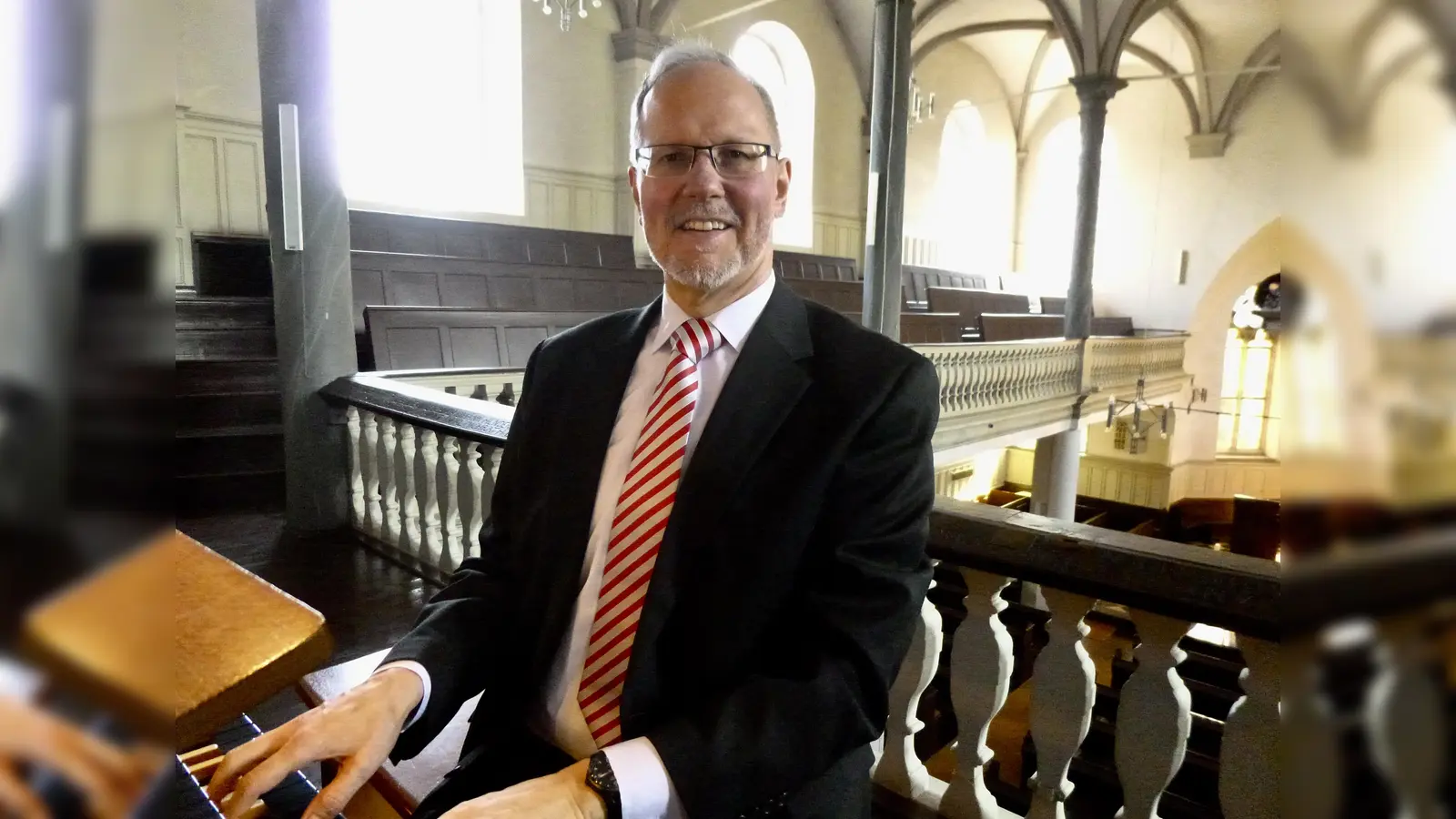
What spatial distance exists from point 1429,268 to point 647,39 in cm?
1020

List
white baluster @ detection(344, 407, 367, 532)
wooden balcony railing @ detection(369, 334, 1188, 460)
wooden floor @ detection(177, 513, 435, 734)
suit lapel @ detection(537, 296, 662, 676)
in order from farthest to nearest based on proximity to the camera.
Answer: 1. wooden balcony railing @ detection(369, 334, 1188, 460)
2. white baluster @ detection(344, 407, 367, 532)
3. wooden floor @ detection(177, 513, 435, 734)
4. suit lapel @ detection(537, 296, 662, 676)

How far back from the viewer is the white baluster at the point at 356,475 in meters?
3.49

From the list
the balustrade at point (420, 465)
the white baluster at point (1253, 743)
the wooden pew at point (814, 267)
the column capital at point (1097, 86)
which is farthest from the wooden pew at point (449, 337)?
the column capital at point (1097, 86)

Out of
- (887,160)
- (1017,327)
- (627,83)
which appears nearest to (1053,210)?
(1017,327)

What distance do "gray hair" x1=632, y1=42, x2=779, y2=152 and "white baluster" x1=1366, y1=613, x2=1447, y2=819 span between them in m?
1.20

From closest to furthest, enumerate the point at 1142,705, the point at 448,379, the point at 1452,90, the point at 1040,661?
the point at 1452,90 → the point at 1142,705 → the point at 1040,661 → the point at 448,379

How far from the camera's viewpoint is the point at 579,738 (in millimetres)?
1175

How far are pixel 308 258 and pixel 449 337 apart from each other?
1.27m

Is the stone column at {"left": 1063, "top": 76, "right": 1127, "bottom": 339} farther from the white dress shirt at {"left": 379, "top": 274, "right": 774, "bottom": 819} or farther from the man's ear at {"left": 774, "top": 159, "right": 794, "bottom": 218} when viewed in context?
the white dress shirt at {"left": 379, "top": 274, "right": 774, "bottom": 819}

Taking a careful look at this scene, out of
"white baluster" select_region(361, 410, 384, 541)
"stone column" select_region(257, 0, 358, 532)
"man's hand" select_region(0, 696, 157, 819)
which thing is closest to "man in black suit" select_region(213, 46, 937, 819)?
"man's hand" select_region(0, 696, 157, 819)

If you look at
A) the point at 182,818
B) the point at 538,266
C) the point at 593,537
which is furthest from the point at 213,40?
the point at 182,818

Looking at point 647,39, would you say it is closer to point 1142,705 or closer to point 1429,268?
point 1142,705

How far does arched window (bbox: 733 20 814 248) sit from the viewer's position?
38.3ft

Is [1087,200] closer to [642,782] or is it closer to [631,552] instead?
[631,552]
